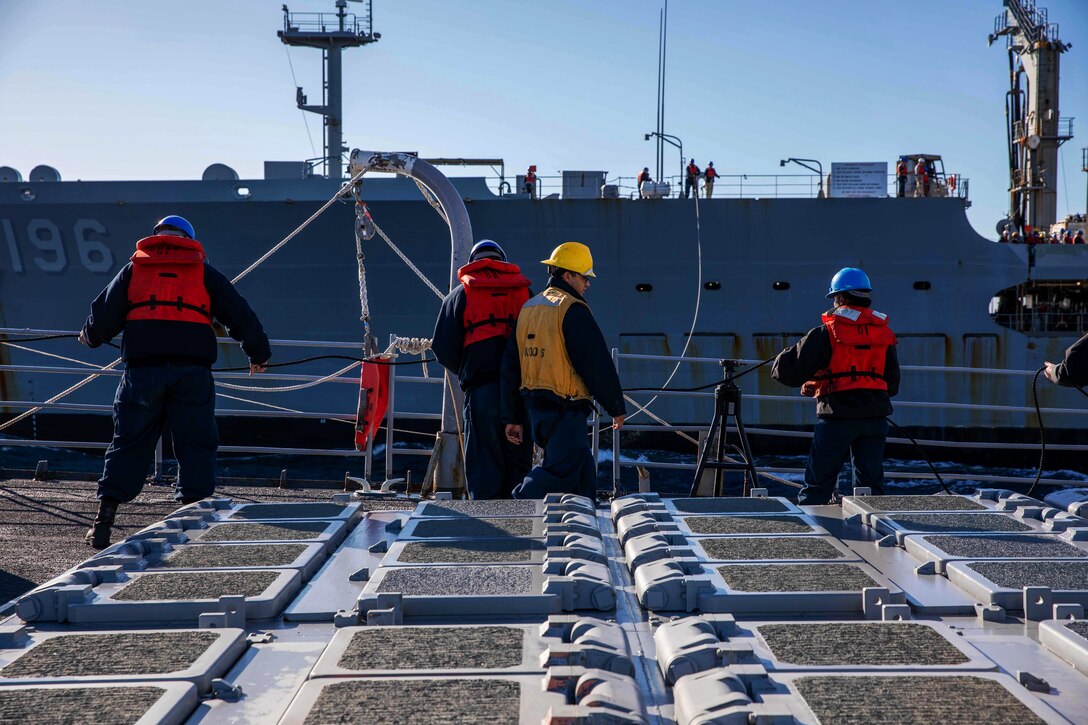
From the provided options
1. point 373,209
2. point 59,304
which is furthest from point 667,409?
point 59,304

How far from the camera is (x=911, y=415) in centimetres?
1528

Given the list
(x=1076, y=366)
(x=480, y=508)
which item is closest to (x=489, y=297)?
(x=480, y=508)

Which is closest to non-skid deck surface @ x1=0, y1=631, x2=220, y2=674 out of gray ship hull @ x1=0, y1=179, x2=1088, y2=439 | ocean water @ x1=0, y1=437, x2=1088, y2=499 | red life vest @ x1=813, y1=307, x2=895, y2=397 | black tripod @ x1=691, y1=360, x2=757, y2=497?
black tripod @ x1=691, y1=360, x2=757, y2=497

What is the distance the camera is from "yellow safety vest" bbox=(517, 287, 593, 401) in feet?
12.3

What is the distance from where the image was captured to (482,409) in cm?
420

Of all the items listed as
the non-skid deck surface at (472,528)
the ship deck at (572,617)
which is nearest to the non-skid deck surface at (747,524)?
the ship deck at (572,617)

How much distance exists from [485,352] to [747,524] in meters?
2.23

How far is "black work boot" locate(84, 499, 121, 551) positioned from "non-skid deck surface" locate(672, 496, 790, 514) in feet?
7.64

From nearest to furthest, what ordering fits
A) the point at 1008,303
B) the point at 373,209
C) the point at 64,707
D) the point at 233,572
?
the point at 64,707, the point at 233,572, the point at 373,209, the point at 1008,303

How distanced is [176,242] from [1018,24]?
2184 centimetres

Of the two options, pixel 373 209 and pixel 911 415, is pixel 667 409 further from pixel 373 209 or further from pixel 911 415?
pixel 373 209

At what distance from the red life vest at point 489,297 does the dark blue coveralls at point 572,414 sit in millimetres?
387

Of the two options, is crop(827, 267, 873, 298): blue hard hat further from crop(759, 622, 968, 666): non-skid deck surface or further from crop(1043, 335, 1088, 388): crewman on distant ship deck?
crop(759, 622, 968, 666): non-skid deck surface

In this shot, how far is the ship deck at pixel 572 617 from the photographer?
3.70 ft
